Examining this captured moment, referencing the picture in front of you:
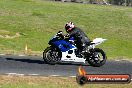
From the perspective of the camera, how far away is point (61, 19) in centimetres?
4072

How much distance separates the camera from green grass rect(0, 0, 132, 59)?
30328 millimetres

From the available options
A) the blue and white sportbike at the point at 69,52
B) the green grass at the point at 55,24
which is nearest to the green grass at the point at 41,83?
the blue and white sportbike at the point at 69,52

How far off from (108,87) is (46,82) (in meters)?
2.42

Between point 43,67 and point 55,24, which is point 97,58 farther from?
point 55,24

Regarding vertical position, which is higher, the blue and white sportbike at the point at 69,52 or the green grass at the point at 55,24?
the blue and white sportbike at the point at 69,52

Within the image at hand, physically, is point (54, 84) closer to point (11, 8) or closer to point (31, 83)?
point (31, 83)

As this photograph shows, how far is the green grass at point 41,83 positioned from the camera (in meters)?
15.4

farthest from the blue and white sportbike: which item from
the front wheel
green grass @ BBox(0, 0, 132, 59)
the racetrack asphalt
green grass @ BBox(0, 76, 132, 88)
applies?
green grass @ BBox(0, 0, 132, 59)

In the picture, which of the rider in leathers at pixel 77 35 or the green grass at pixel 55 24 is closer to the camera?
the rider in leathers at pixel 77 35

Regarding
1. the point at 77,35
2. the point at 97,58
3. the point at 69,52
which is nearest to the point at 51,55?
the point at 69,52

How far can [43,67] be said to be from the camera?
63.1 feet

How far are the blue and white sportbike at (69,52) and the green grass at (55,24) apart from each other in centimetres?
660

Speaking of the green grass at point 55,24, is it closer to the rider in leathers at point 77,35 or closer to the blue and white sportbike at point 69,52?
the blue and white sportbike at point 69,52

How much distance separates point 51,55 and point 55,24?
1815 cm
